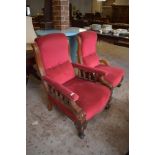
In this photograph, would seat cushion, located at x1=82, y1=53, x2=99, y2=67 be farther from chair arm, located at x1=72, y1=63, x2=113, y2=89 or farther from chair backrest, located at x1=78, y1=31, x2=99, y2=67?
chair arm, located at x1=72, y1=63, x2=113, y2=89

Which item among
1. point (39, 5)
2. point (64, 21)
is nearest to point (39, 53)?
point (64, 21)

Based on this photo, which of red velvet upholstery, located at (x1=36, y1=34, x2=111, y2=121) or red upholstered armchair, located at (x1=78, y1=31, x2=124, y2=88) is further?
red upholstered armchair, located at (x1=78, y1=31, x2=124, y2=88)

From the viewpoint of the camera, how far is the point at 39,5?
8617 millimetres

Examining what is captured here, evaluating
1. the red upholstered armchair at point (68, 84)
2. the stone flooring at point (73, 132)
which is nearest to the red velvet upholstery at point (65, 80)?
the red upholstered armchair at point (68, 84)

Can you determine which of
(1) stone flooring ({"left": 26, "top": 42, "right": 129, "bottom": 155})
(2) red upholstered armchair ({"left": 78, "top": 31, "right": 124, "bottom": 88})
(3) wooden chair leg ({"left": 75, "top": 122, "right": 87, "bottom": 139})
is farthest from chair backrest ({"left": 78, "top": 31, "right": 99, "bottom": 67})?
(3) wooden chair leg ({"left": 75, "top": 122, "right": 87, "bottom": 139})

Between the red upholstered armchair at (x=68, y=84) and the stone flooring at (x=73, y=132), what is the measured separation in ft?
0.43

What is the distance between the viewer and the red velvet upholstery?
6.73 feet

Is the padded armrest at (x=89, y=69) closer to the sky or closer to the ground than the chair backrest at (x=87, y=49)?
closer to the ground

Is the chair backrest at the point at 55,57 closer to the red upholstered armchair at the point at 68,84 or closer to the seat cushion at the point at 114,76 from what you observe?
the red upholstered armchair at the point at 68,84

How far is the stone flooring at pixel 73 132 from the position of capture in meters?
1.87

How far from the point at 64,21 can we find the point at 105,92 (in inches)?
85.2
